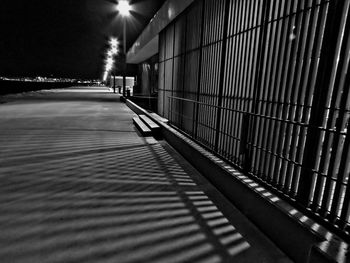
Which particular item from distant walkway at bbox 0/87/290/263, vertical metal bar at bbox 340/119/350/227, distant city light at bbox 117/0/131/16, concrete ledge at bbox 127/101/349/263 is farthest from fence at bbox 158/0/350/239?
distant city light at bbox 117/0/131/16

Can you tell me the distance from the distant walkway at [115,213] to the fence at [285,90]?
0.84 metres

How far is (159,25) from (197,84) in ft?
19.0

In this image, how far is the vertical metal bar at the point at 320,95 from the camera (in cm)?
269

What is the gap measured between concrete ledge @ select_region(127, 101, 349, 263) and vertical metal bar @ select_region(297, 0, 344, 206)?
337mm

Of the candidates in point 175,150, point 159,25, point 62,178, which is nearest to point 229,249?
point 62,178

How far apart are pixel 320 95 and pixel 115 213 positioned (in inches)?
118

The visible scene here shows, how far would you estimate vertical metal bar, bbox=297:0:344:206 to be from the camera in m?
2.69

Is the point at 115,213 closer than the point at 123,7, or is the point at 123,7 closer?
the point at 115,213

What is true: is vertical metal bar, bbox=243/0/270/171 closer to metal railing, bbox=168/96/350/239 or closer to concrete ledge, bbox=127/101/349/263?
metal railing, bbox=168/96/350/239

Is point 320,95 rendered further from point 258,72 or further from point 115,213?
point 115,213

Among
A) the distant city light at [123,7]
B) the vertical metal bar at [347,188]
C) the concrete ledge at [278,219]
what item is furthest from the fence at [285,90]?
the distant city light at [123,7]

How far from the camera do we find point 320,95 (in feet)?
9.24

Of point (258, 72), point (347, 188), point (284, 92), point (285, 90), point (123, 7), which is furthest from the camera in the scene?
point (123, 7)

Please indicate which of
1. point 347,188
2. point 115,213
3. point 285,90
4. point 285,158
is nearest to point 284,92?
point 285,90
